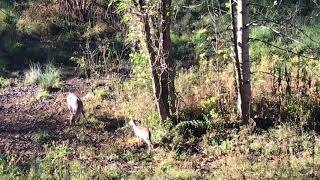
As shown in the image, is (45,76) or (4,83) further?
(4,83)

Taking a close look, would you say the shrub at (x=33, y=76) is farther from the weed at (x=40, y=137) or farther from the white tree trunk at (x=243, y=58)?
the white tree trunk at (x=243, y=58)

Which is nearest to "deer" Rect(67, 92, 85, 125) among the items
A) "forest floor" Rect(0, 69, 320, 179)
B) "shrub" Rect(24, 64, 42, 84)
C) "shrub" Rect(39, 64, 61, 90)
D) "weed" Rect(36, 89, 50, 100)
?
"forest floor" Rect(0, 69, 320, 179)

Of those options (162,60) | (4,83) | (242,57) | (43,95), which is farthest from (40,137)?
(242,57)

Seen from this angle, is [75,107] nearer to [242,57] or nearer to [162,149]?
[162,149]

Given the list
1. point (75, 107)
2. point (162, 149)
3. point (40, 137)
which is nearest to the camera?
point (162, 149)

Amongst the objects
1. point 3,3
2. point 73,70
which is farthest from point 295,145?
point 3,3

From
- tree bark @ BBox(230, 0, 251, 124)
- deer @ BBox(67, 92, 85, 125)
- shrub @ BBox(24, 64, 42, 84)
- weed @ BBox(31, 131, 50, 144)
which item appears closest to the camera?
tree bark @ BBox(230, 0, 251, 124)

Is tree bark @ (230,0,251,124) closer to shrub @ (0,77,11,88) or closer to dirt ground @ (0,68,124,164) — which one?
dirt ground @ (0,68,124,164)

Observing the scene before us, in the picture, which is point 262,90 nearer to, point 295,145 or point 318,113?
point 318,113

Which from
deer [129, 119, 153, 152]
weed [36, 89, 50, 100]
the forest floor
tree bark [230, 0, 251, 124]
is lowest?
the forest floor

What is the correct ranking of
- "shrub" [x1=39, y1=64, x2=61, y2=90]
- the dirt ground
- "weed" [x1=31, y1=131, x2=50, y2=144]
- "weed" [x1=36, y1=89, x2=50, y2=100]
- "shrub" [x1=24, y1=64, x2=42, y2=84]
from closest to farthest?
the dirt ground < "weed" [x1=31, y1=131, x2=50, y2=144] < "weed" [x1=36, y1=89, x2=50, y2=100] < "shrub" [x1=39, y1=64, x2=61, y2=90] < "shrub" [x1=24, y1=64, x2=42, y2=84]

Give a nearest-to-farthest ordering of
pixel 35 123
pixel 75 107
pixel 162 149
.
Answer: pixel 162 149 → pixel 75 107 → pixel 35 123

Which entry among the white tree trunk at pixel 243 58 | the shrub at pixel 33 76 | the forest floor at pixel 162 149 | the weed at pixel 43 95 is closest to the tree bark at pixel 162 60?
the forest floor at pixel 162 149

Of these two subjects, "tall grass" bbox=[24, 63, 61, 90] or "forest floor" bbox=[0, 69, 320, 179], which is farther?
"tall grass" bbox=[24, 63, 61, 90]
